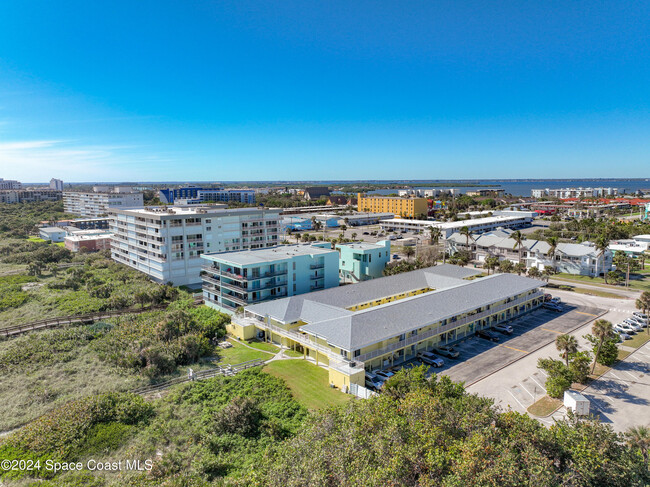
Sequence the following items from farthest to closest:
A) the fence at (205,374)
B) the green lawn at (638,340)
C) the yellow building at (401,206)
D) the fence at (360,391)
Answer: the yellow building at (401,206) < the green lawn at (638,340) < the fence at (205,374) < the fence at (360,391)

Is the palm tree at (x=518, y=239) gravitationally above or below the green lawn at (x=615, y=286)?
above

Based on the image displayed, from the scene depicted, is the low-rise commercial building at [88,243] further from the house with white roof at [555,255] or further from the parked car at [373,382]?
the house with white roof at [555,255]

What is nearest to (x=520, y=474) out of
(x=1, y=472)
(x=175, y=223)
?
(x=1, y=472)

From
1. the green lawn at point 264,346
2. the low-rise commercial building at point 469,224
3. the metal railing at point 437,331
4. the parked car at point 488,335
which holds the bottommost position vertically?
the green lawn at point 264,346

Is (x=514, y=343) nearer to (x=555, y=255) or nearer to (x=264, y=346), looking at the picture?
(x=264, y=346)

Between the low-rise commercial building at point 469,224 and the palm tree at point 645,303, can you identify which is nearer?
the palm tree at point 645,303

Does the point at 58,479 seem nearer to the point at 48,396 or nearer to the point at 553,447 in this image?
the point at 48,396

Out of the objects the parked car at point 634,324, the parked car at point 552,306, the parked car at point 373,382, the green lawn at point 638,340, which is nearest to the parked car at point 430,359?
the parked car at point 373,382
